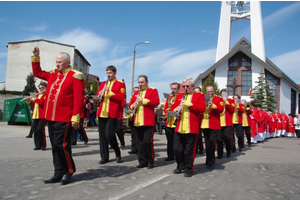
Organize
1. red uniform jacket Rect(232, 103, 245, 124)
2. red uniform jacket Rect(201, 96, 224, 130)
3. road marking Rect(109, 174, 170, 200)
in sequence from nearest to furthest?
road marking Rect(109, 174, 170, 200) → red uniform jacket Rect(201, 96, 224, 130) → red uniform jacket Rect(232, 103, 245, 124)

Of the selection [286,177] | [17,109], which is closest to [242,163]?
[286,177]

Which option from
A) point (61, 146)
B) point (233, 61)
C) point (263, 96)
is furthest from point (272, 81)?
point (61, 146)

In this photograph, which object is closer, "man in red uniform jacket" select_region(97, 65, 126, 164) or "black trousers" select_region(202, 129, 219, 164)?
"man in red uniform jacket" select_region(97, 65, 126, 164)

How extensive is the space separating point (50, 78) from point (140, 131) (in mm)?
2447

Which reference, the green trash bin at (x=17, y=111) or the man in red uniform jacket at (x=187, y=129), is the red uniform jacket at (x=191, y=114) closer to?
the man in red uniform jacket at (x=187, y=129)

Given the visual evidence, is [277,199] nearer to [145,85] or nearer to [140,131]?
[140,131]

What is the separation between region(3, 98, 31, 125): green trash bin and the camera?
1823 cm

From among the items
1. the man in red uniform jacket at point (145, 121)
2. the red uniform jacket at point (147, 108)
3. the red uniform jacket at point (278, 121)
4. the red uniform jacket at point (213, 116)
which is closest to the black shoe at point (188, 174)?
the man in red uniform jacket at point (145, 121)

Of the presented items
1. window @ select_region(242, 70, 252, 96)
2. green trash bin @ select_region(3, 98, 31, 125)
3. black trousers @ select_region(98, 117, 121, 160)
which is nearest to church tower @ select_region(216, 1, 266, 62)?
window @ select_region(242, 70, 252, 96)

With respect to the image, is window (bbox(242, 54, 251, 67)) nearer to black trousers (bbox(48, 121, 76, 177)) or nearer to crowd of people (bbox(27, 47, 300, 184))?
crowd of people (bbox(27, 47, 300, 184))

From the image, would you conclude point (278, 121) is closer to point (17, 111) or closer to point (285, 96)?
point (17, 111)

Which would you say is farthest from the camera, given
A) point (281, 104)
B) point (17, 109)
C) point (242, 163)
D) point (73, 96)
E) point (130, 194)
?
point (281, 104)


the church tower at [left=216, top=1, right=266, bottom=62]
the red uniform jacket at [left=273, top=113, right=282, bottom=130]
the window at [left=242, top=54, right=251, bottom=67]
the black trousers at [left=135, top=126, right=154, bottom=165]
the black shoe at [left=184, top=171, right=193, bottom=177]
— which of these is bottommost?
the black shoe at [left=184, top=171, right=193, bottom=177]

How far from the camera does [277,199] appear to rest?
413cm
